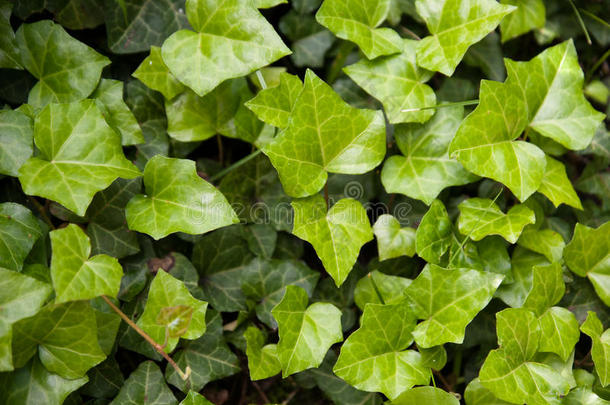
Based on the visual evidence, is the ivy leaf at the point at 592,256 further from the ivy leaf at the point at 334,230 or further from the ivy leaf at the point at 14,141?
the ivy leaf at the point at 14,141

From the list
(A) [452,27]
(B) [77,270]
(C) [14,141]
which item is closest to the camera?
(B) [77,270]

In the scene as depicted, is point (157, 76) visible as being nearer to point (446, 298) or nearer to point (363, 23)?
point (363, 23)

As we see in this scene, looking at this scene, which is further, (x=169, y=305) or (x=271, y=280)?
(x=271, y=280)

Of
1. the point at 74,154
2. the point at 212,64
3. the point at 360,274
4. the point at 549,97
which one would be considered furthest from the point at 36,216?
the point at 549,97

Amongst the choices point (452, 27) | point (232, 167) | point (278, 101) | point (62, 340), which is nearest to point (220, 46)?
point (278, 101)

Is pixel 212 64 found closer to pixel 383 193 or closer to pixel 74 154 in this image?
pixel 74 154
